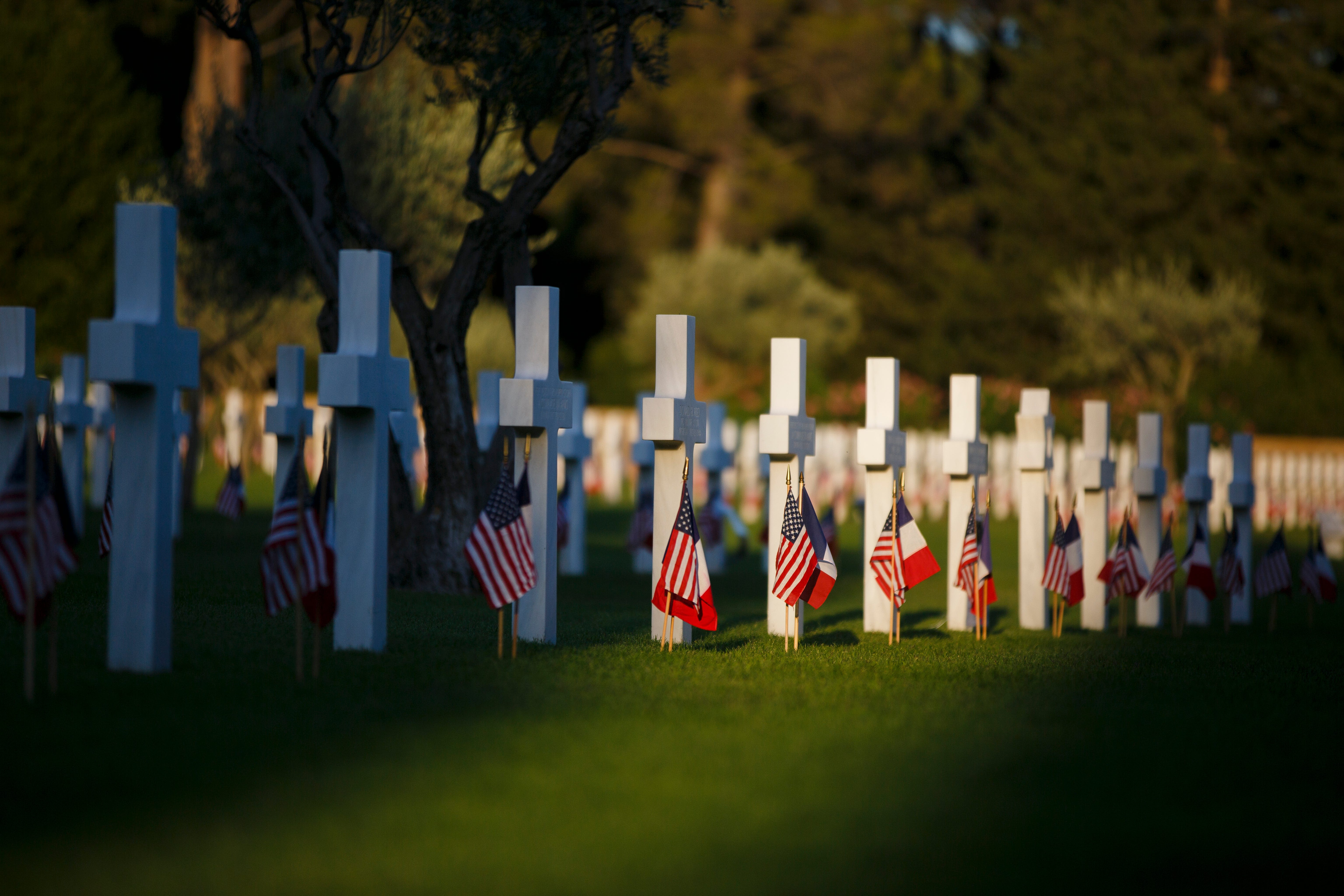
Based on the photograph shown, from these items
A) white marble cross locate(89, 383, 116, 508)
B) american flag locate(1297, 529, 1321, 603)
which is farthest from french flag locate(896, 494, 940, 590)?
white marble cross locate(89, 383, 116, 508)

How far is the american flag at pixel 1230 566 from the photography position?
45.6 feet

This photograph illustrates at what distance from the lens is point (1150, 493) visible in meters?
14.5

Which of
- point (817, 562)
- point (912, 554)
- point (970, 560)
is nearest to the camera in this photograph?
point (817, 562)

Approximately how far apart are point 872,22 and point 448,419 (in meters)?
35.2

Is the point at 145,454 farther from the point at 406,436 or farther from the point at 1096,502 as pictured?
the point at 1096,502

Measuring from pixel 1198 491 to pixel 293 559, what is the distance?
9.71 m

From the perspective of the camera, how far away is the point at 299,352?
14.5 metres

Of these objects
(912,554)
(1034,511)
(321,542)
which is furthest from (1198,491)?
(321,542)

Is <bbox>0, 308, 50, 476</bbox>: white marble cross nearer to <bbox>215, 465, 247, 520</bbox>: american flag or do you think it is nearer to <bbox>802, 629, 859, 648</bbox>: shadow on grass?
<bbox>802, 629, 859, 648</bbox>: shadow on grass

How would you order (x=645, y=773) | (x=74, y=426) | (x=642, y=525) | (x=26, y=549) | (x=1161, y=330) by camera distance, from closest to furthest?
(x=645, y=773), (x=26, y=549), (x=74, y=426), (x=642, y=525), (x=1161, y=330)

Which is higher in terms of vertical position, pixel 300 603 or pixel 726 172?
pixel 726 172

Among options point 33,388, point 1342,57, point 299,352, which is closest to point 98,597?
point 33,388

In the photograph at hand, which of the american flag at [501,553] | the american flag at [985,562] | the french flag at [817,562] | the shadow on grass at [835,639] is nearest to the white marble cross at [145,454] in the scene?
the american flag at [501,553]

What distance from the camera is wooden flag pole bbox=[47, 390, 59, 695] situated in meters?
6.96
